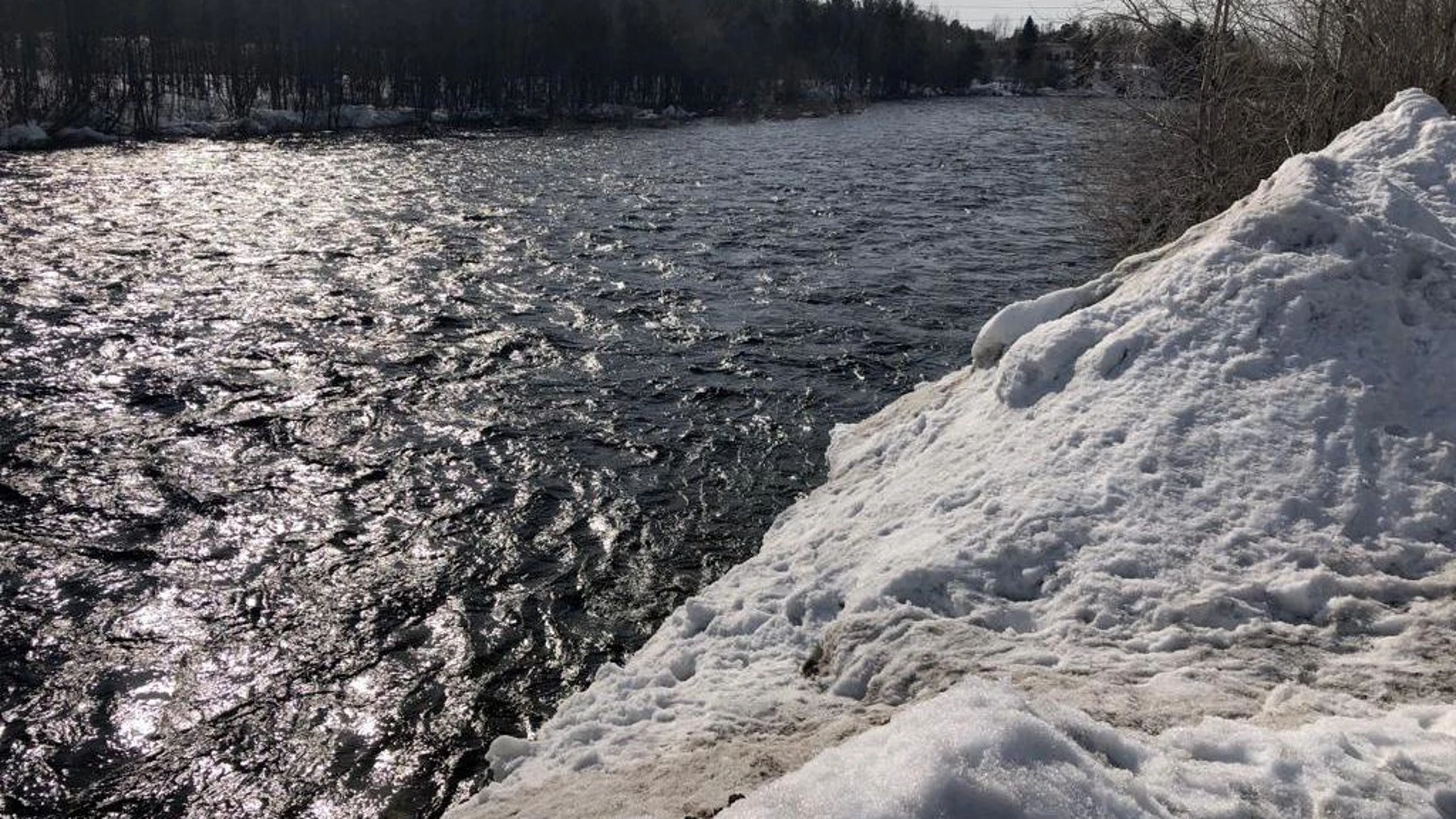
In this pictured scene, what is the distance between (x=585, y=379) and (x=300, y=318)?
500 cm

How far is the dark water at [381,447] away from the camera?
6102mm

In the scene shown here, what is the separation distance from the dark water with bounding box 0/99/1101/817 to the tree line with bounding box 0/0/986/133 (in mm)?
21346

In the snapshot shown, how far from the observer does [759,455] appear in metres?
10.2

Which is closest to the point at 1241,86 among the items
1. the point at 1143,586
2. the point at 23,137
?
the point at 1143,586

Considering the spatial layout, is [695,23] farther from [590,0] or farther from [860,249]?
[860,249]

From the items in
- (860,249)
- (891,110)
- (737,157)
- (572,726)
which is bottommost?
(572,726)

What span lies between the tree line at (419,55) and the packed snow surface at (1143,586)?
3958 cm

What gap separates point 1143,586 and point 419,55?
57.5 m

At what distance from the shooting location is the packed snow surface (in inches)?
132

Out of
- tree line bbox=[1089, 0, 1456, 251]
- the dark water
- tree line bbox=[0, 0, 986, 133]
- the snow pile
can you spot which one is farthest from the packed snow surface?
tree line bbox=[0, 0, 986, 133]

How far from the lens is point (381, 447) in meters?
10.1

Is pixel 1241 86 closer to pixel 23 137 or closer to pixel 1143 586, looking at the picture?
pixel 1143 586

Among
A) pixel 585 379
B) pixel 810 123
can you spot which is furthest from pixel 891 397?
pixel 810 123

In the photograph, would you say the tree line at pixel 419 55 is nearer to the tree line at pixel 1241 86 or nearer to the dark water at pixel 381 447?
the dark water at pixel 381 447
